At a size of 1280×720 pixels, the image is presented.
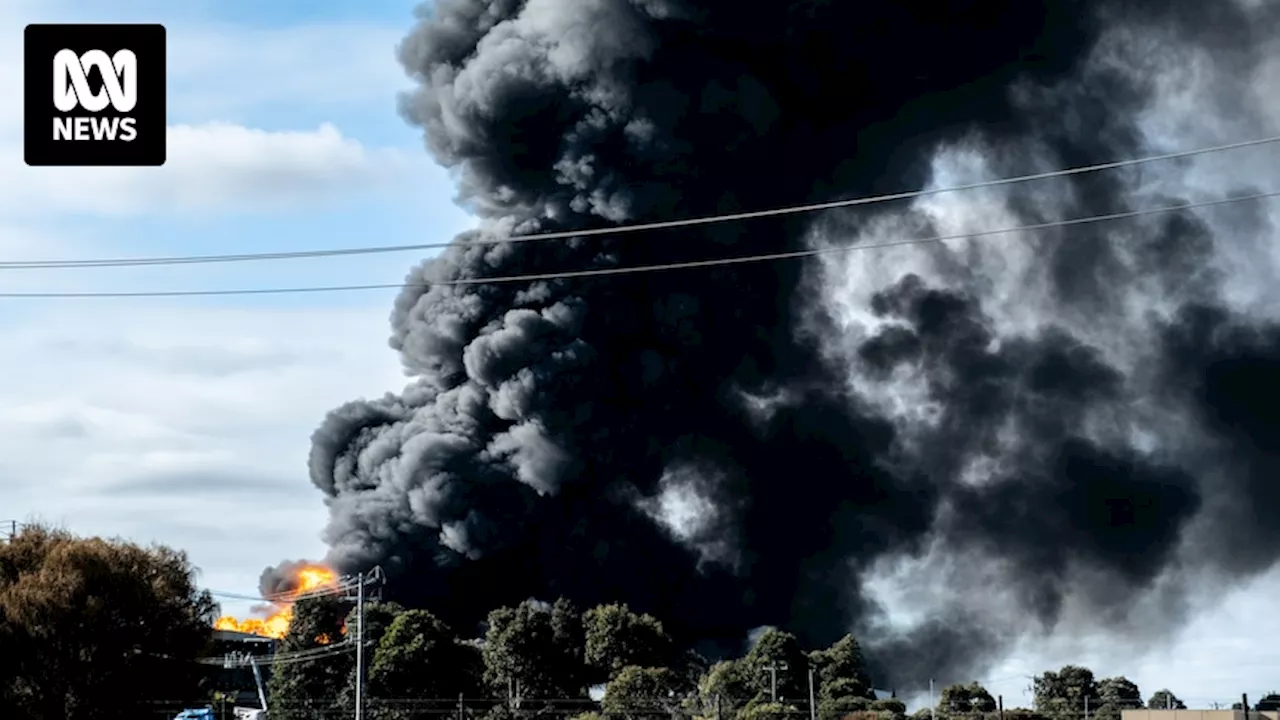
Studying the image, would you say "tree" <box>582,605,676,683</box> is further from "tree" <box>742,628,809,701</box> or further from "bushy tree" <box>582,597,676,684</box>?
"tree" <box>742,628,809,701</box>

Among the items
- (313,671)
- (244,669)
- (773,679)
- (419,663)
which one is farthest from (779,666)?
(244,669)

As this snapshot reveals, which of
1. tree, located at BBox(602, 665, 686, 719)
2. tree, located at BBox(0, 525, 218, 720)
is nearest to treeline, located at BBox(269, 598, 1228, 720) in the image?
tree, located at BBox(602, 665, 686, 719)

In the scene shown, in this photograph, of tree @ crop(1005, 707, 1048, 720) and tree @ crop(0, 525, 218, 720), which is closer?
tree @ crop(0, 525, 218, 720)

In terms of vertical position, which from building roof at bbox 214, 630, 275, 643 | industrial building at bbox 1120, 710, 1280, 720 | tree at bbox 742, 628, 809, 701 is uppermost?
building roof at bbox 214, 630, 275, 643

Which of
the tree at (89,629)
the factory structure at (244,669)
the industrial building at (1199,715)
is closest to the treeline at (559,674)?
the factory structure at (244,669)

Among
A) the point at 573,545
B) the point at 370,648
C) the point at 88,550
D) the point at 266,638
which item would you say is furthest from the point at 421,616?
the point at 88,550

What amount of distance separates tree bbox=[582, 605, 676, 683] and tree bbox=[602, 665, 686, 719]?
16.1 feet

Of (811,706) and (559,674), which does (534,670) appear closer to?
(559,674)

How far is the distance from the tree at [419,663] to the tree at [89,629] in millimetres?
36710

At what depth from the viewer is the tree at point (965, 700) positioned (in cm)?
10350

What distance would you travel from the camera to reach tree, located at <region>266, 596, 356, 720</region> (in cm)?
10394

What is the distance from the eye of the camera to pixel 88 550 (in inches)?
2542

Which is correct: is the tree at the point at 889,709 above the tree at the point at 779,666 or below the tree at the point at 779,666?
below

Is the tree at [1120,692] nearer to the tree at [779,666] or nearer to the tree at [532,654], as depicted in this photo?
the tree at [779,666]
